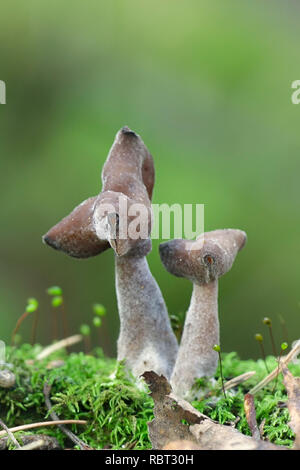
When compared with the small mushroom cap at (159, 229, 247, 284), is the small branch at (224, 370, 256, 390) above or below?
below

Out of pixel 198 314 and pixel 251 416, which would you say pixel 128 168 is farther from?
pixel 251 416

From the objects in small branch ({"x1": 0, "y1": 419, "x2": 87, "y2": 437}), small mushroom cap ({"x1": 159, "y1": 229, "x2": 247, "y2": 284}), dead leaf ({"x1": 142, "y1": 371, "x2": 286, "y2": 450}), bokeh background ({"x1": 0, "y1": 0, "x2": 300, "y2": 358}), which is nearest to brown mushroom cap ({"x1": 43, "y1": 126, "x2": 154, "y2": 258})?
small mushroom cap ({"x1": 159, "y1": 229, "x2": 247, "y2": 284})

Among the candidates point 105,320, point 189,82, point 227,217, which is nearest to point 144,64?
point 189,82

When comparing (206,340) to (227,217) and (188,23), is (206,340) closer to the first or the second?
(227,217)

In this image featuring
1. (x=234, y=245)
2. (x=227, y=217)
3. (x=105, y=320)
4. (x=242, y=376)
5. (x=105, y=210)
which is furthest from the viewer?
(x=105, y=320)

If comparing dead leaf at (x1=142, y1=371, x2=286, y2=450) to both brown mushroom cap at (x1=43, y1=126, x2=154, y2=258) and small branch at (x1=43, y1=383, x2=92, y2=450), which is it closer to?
small branch at (x1=43, y1=383, x2=92, y2=450)

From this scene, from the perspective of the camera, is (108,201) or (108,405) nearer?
(108,201)

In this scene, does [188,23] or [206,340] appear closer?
[206,340]

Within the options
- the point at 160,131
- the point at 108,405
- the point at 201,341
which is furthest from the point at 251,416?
the point at 160,131
